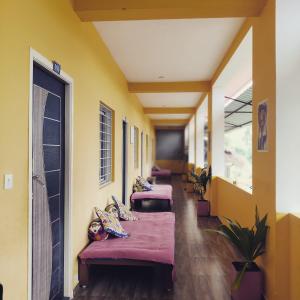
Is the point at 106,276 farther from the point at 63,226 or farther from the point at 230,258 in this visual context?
the point at 230,258

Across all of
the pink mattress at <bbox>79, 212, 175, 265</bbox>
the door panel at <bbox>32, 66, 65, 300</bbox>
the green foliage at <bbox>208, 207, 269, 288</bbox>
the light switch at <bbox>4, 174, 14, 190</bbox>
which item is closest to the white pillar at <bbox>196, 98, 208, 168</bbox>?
the pink mattress at <bbox>79, 212, 175, 265</bbox>

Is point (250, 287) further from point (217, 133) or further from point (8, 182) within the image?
point (217, 133)

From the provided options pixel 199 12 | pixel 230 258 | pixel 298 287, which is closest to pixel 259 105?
pixel 199 12

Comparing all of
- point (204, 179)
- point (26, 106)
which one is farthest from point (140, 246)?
point (204, 179)

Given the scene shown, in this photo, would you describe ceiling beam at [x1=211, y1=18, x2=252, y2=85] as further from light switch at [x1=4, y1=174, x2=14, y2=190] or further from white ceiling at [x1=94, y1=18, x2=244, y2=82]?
light switch at [x1=4, y1=174, x2=14, y2=190]

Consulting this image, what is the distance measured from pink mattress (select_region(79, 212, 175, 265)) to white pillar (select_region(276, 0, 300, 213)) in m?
1.37

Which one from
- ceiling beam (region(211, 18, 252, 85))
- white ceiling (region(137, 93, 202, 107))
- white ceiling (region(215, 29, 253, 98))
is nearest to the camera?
ceiling beam (region(211, 18, 252, 85))

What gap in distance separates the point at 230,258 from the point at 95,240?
1.89 m

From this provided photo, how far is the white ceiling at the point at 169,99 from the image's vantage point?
7.74 m

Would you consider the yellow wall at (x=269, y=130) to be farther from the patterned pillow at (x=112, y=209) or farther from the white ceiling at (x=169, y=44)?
the patterned pillow at (x=112, y=209)

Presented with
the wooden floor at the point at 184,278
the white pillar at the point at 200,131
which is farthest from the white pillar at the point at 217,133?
the white pillar at the point at 200,131

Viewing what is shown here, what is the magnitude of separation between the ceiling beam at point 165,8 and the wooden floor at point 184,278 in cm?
289

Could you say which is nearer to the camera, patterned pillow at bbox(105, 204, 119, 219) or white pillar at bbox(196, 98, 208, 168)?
patterned pillow at bbox(105, 204, 119, 219)

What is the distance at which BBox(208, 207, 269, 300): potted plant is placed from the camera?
262 centimetres
